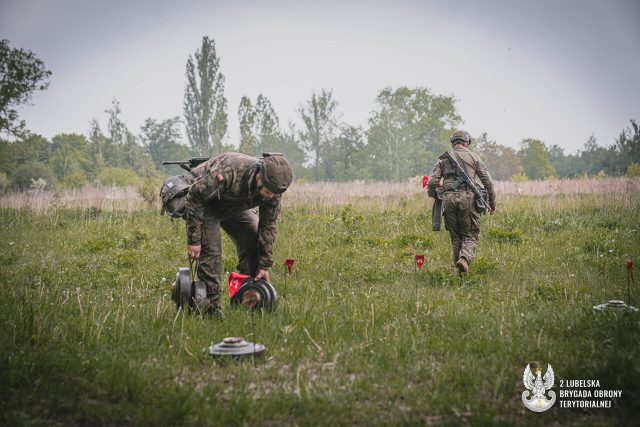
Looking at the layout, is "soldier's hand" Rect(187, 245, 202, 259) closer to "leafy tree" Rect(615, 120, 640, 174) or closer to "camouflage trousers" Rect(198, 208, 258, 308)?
"camouflage trousers" Rect(198, 208, 258, 308)

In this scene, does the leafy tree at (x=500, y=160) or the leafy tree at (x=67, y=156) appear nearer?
the leafy tree at (x=67, y=156)

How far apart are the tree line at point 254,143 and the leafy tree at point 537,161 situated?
144mm

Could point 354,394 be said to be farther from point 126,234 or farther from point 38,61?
point 38,61

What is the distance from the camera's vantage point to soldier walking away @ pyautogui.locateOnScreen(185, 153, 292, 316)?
5562 mm

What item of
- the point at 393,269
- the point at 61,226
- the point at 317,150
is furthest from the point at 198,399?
the point at 317,150

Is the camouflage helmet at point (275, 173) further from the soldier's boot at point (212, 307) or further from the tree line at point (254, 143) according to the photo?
the tree line at point (254, 143)

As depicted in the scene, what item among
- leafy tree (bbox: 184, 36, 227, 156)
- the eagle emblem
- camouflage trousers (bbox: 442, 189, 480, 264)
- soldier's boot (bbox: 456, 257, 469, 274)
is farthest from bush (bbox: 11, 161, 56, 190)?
the eagle emblem

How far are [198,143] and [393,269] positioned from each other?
3331 cm

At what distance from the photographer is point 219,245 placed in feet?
20.3

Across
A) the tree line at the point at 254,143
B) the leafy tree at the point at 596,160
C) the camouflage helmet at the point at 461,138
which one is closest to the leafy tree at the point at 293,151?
the tree line at the point at 254,143

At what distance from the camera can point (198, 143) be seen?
40469 millimetres

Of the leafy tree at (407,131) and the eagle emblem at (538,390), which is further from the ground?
the leafy tree at (407,131)

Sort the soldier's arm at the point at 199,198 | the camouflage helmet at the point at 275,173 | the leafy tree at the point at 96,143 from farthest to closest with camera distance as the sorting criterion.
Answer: the leafy tree at the point at 96,143 < the soldier's arm at the point at 199,198 < the camouflage helmet at the point at 275,173

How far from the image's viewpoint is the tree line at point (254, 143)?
131 ft
